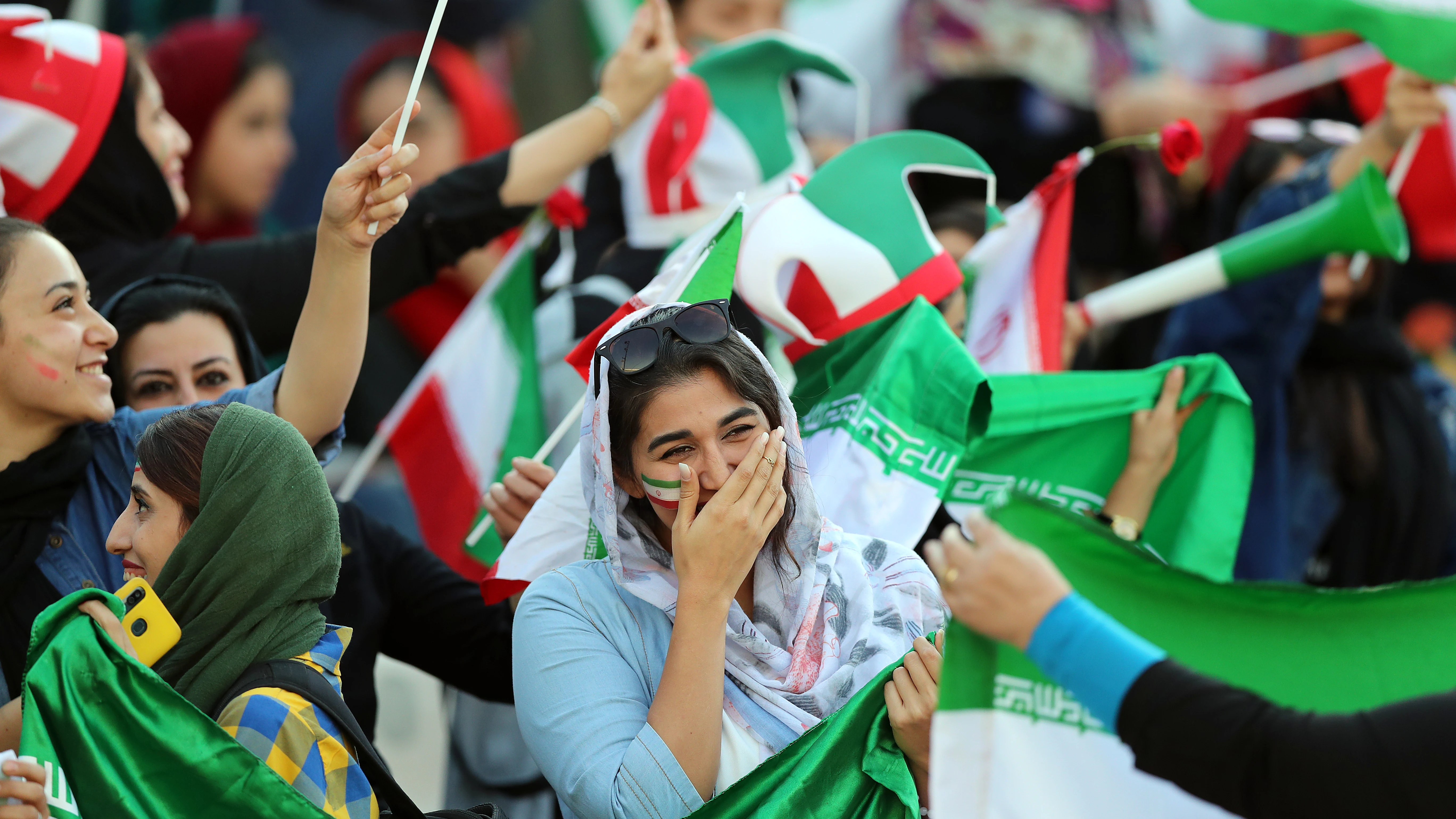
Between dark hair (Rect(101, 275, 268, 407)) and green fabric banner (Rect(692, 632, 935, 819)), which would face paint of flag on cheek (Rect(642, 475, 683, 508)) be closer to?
green fabric banner (Rect(692, 632, 935, 819))

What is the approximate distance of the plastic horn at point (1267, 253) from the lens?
3.45m

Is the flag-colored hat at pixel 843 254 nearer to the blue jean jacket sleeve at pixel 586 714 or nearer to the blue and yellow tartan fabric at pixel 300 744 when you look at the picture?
the blue jean jacket sleeve at pixel 586 714

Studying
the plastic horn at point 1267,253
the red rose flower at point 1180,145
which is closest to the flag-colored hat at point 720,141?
the plastic horn at point 1267,253

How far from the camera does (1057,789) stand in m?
1.81

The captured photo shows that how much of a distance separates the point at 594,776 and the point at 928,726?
1.50 ft

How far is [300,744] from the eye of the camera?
6.13 ft

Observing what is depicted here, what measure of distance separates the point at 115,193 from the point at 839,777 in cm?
206

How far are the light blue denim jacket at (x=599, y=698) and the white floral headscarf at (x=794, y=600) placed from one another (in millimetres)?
39

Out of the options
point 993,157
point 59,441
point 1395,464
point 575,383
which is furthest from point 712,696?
point 993,157

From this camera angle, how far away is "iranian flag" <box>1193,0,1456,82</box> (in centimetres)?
341

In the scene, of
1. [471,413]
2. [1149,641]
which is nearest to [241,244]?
[471,413]

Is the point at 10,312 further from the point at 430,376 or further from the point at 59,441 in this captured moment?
the point at 430,376

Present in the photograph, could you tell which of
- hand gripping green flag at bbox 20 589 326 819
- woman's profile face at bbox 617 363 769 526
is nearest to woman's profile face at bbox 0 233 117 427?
hand gripping green flag at bbox 20 589 326 819

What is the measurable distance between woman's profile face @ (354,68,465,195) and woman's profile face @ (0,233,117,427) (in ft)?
7.60
